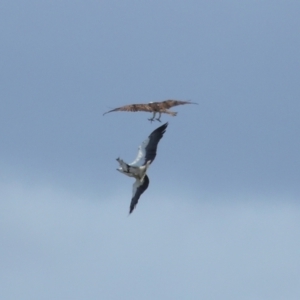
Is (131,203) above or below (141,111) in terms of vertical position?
below

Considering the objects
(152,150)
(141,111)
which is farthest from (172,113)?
(152,150)

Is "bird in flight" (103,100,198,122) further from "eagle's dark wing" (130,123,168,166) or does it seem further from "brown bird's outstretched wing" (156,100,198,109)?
"eagle's dark wing" (130,123,168,166)

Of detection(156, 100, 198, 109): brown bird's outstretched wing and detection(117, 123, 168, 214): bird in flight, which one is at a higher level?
Result: detection(156, 100, 198, 109): brown bird's outstretched wing

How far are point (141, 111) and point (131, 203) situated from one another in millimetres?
13415

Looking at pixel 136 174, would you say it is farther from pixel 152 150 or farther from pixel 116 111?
pixel 116 111

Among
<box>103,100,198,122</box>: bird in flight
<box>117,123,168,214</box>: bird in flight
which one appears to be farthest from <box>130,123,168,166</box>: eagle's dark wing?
<box>103,100,198,122</box>: bird in flight

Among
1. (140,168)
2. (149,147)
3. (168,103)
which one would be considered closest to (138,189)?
(140,168)

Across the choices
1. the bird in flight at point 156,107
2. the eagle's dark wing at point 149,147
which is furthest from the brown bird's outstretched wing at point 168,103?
the eagle's dark wing at point 149,147

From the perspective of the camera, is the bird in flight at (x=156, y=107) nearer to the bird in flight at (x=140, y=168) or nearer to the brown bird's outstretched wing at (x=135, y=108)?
the brown bird's outstretched wing at (x=135, y=108)

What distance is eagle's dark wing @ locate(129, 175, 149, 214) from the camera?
4884 centimetres

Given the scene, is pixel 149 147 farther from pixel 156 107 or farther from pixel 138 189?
pixel 156 107

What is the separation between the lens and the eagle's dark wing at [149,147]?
4970 cm

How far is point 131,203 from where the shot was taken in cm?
4903

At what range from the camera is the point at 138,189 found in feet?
161
